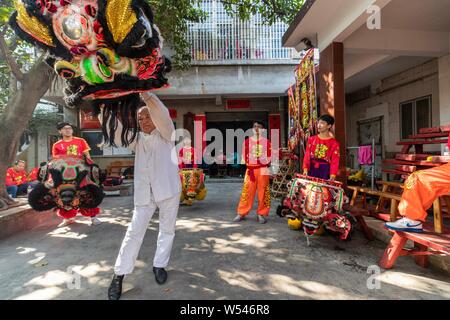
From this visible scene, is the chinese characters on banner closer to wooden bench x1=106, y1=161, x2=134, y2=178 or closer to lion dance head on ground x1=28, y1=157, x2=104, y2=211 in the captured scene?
lion dance head on ground x1=28, y1=157, x2=104, y2=211

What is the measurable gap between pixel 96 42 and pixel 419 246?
3419 mm

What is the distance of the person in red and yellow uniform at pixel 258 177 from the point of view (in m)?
4.73

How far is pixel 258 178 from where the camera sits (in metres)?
4.77

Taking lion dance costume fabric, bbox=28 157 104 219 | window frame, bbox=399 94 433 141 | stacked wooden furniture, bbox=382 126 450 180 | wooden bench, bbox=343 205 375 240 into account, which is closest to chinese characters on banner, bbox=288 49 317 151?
stacked wooden furniture, bbox=382 126 450 180

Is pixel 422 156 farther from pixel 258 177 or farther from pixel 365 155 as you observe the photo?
pixel 365 155

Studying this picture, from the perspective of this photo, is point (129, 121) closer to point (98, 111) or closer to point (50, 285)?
point (98, 111)

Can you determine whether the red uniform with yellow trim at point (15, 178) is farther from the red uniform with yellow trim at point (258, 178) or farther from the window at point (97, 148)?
the red uniform with yellow trim at point (258, 178)

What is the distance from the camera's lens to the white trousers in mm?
2351

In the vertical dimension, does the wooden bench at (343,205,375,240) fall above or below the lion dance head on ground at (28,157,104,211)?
below

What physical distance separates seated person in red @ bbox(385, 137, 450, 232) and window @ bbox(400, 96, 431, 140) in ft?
17.5

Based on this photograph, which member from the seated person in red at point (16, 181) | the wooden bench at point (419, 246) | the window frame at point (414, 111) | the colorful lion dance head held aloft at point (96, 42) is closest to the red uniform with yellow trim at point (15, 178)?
the seated person in red at point (16, 181)

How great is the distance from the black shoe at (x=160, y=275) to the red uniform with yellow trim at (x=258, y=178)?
2.40 m

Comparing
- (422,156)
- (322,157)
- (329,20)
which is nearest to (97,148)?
(329,20)
